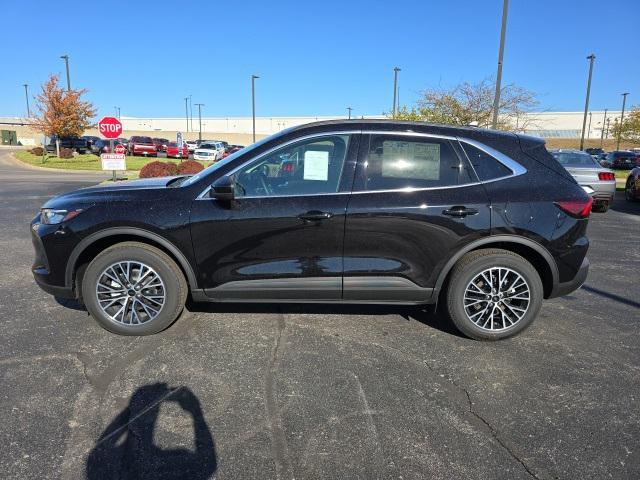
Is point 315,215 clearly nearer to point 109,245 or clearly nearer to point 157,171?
point 109,245

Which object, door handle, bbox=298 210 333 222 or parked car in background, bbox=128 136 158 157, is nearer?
door handle, bbox=298 210 333 222

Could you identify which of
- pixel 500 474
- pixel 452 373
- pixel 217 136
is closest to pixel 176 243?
pixel 452 373

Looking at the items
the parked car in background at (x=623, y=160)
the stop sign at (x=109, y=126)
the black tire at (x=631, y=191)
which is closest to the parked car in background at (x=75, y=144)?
the stop sign at (x=109, y=126)

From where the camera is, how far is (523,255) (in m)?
4.07

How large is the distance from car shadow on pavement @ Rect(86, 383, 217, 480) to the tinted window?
2804 mm

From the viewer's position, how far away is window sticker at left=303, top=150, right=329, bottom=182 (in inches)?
152

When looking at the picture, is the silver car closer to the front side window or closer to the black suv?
the black suv

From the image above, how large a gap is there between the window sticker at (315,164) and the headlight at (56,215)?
1.92 m

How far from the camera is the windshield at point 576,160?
1194 cm

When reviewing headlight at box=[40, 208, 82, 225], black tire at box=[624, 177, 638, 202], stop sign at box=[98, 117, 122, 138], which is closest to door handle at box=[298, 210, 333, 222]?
headlight at box=[40, 208, 82, 225]

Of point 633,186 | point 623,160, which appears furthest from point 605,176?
point 623,160

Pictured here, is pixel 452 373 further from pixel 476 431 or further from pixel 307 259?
pixel 307 259

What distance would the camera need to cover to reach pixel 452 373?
11.4 ft

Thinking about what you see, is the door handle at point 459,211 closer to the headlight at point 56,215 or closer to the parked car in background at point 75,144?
the headlight at point 56,215
